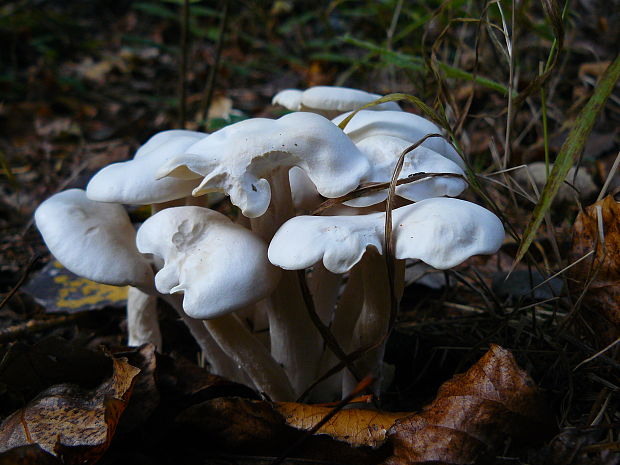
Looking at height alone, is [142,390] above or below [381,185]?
below

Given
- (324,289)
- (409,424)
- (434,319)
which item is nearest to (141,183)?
(324,289)

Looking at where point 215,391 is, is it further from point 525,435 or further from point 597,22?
point 597,22

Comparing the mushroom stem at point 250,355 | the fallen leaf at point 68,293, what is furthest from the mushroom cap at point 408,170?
the fallen leaf at point 68,293

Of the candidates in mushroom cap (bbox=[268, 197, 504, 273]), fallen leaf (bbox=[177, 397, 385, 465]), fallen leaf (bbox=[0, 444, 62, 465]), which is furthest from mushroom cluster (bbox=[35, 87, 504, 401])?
fallen leaf (bbox=[0, 444, 62, 465])

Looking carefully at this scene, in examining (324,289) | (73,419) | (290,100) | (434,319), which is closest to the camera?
(73,419)

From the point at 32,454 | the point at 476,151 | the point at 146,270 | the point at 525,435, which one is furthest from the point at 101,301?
the point at 476,151

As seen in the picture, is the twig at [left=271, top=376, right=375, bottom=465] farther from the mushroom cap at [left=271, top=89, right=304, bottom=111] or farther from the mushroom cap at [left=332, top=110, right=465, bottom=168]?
the mushroom cap at [left=271, top=89, right=304, bottom=111]

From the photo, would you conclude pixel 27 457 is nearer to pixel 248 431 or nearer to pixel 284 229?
pixel 248 431

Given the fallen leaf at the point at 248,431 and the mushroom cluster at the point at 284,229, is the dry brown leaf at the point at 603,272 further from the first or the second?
the fallen leaf at the point at 248,431
